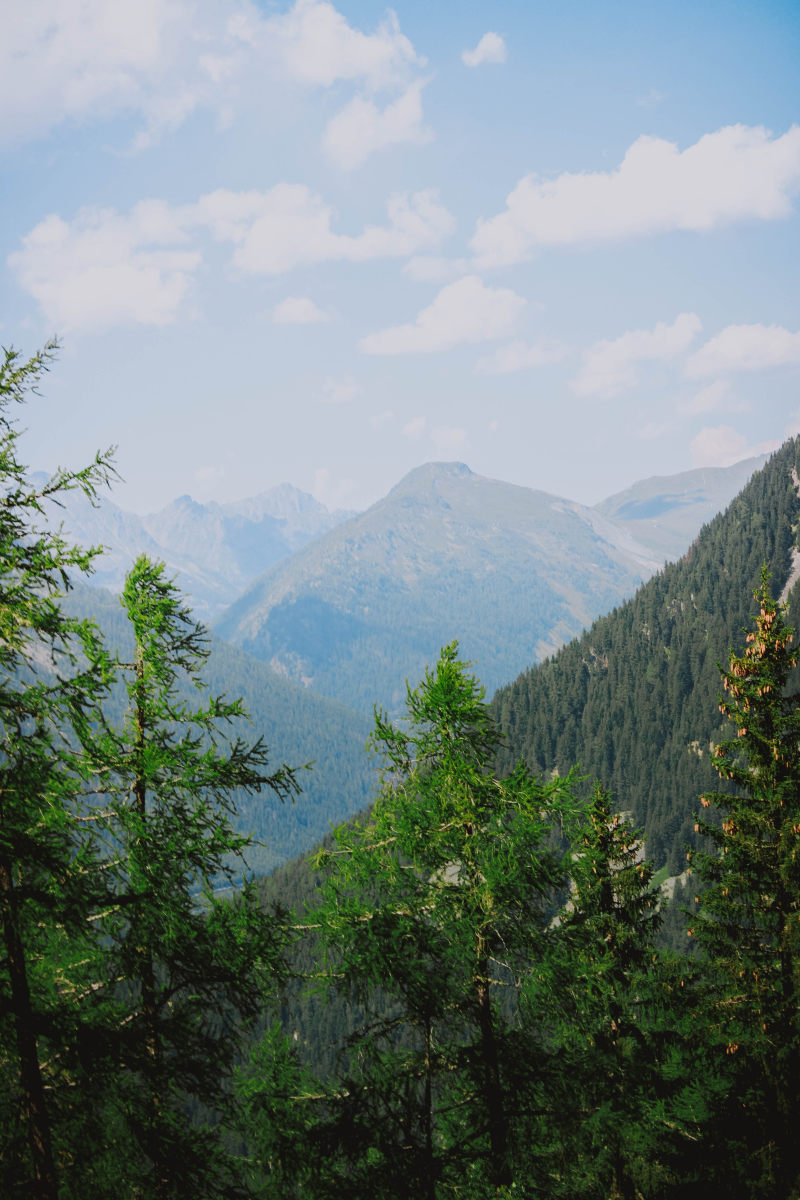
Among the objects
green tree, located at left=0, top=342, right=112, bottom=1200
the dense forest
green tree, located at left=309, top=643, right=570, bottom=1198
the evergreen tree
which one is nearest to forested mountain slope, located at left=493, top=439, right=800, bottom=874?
the evergreen tree

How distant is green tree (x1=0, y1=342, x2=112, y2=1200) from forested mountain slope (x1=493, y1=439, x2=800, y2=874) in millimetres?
148859

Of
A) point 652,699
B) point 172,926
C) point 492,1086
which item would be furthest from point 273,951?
point 652,699

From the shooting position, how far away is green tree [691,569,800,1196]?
47.4 ft

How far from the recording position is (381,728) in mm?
11086

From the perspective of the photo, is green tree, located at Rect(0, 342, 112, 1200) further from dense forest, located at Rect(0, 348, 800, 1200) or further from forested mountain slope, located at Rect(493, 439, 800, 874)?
forested mountain slope, located at Rect(493, 439, 800, 874)

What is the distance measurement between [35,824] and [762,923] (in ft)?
46.5

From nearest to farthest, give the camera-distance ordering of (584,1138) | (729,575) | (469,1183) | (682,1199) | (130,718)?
(469,1183) < (130,718) < (584,1138) < (682,1199) < (729,575)

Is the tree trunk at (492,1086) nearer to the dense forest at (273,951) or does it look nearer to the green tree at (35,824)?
the dense forest at (273,951)

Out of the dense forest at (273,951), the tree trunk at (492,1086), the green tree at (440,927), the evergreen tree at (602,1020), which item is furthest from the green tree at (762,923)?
the tree trunk at (492,1086)

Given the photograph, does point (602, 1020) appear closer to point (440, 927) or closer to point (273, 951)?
point (440, 927)

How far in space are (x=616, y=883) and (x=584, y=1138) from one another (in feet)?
20.8

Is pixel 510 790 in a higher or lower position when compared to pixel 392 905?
higher

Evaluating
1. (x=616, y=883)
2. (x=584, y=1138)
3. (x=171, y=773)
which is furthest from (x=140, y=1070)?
(x=616, y=883)

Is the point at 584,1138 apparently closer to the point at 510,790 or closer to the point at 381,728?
the point at 510,790
